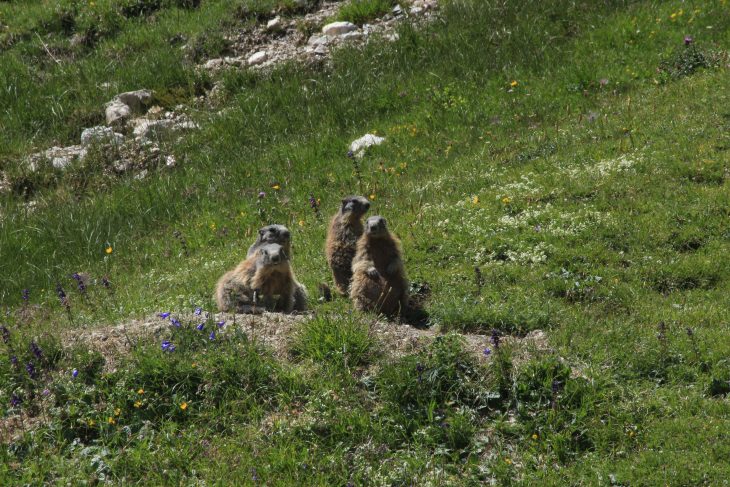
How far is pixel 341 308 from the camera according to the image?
9.81 metres

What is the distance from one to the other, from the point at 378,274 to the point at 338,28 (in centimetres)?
1192

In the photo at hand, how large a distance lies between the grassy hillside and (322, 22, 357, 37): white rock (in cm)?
180

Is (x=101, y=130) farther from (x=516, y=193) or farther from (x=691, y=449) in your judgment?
(x=691, y=449)

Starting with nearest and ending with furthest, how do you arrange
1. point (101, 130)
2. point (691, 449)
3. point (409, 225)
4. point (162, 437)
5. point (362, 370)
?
point (691, 449), point (162, 437), point (362, 370), point (409, 225), point (101, 130)

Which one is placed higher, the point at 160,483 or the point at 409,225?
the point at 160,483

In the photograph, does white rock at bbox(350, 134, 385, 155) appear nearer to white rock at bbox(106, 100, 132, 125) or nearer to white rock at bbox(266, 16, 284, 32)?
white rock at bbox(106, 100, 132, 125)

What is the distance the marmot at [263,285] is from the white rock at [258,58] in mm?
10980

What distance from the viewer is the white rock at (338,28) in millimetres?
20344

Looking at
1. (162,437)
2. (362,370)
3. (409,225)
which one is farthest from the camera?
(409,225)

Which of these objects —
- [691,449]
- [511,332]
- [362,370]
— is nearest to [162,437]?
[362,370]

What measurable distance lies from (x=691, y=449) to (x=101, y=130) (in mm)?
14365

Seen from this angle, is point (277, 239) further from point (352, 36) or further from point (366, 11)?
point (366, 11)

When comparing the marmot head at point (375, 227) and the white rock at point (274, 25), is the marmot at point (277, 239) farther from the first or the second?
the white rock at point (274, 25)

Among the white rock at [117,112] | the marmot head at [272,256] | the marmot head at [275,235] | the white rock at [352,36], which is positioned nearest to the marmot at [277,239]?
the marmot head at [275,235]
